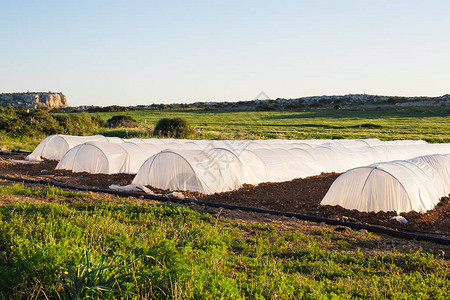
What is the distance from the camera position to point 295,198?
1216 centimetres

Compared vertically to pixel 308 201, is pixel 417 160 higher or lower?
higher

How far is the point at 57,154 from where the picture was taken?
20.8 metres

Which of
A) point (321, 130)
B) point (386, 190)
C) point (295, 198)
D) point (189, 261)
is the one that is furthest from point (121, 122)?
point (189, 261)

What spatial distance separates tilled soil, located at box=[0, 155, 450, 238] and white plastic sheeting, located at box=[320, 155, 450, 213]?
292 mm

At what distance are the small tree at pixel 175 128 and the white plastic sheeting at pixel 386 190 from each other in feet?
73.6

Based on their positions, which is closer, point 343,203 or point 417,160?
point 343,203

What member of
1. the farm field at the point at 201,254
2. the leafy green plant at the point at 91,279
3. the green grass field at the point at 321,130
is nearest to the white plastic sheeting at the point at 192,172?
the farm field at the point at 201,254

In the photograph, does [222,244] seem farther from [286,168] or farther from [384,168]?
[286,168]

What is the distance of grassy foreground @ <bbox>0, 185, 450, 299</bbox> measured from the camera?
4.04 metres

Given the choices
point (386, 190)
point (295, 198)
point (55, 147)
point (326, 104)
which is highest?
point (326, 104)

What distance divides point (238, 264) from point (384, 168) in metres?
6.83

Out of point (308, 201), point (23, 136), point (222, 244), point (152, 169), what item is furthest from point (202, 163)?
point (23, 136)

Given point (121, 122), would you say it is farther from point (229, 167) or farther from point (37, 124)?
point (229, 167)

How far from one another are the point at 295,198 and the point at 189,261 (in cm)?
762
